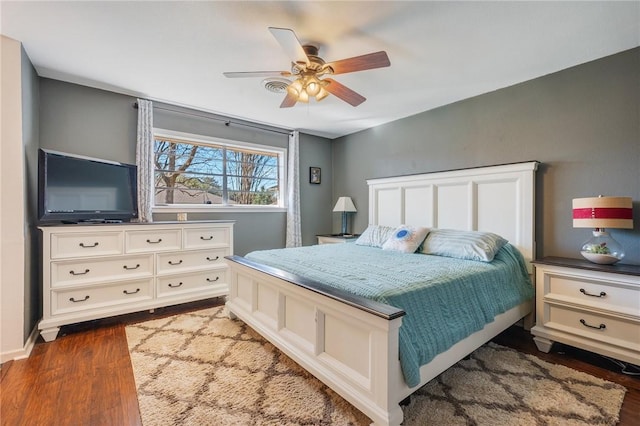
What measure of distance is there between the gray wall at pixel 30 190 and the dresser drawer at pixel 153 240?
70 cm

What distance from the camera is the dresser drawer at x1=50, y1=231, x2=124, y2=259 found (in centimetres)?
255

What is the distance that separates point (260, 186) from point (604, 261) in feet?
12.9

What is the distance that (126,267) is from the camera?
287cm

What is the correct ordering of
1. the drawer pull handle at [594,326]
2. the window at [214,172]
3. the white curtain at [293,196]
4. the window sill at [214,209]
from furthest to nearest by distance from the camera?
1. the white curtain at [293,196]
2. the window at [214,172]
3. the window sill at [214,209]
4. the drawer pull handle at [594,326]

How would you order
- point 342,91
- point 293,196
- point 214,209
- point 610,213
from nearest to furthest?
point 610,213 < point 342,91 < point 214,209 < point 293,196

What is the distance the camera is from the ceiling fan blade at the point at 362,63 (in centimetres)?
191

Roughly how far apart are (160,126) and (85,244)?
1622 mm

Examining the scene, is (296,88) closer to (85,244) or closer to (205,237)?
(205,237)

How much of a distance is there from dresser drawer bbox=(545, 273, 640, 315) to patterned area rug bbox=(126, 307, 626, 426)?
51 centimetres

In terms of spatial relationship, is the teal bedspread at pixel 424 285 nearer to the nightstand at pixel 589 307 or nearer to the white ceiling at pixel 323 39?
the nightstand at pixel 589 307

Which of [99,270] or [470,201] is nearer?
[99,270]

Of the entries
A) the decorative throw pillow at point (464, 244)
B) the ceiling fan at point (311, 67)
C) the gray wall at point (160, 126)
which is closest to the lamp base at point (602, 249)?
the decorative throw pillow at point (464, 244)

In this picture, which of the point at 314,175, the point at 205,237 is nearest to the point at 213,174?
the point at 205,237

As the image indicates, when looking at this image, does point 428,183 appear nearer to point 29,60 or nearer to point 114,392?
point 114,392
